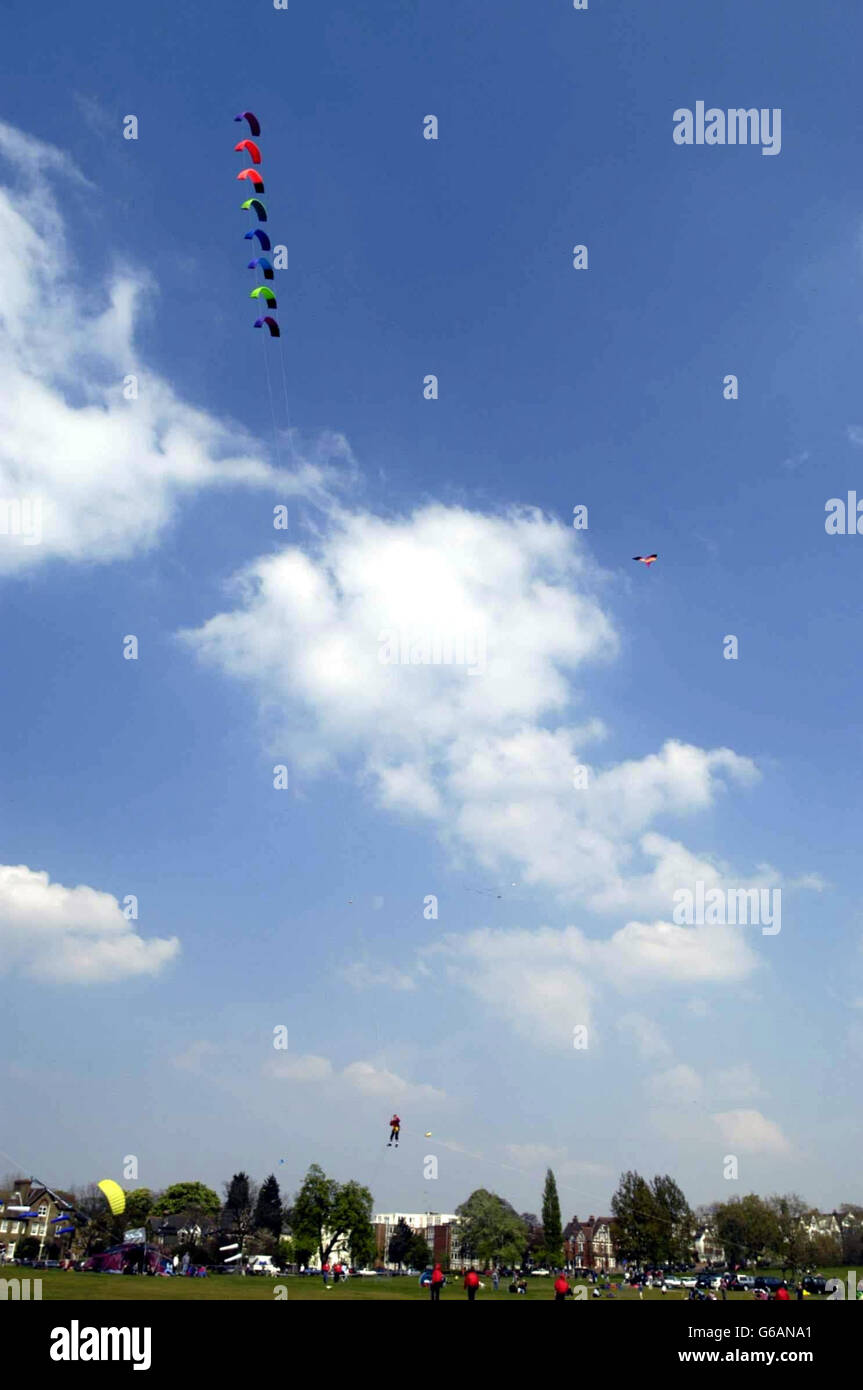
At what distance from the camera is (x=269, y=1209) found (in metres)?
128

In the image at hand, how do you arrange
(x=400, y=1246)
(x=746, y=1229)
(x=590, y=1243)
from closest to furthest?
(x=746, y=1229), (x=400, y=1246), (x=590, y=1243)

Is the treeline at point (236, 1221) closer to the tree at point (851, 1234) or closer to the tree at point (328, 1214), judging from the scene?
the tree at point (328, 1214)

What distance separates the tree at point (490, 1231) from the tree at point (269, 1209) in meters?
30.8

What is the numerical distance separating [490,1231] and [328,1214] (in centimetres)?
2790

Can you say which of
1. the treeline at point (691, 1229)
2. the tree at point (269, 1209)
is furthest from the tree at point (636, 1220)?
the tree at point (269, 1209)

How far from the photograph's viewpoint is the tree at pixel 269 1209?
126 metres

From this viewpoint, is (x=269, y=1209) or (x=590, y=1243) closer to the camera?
(x=269, y=1209)

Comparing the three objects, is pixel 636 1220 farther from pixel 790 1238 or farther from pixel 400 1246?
pixel 400 1246

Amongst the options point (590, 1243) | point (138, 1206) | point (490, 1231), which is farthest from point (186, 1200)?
point (590, 1243)
